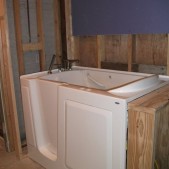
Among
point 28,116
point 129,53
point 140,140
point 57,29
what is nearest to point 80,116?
point 140,140

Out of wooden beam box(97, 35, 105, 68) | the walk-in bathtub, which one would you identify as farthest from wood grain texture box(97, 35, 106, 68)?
the walk-in bathtub

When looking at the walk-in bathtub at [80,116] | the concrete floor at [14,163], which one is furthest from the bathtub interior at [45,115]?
the concrete floor at [14,163]

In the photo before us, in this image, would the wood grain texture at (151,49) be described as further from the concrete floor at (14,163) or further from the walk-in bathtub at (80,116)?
the concrete floor at (14,163)

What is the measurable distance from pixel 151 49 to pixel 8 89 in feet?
4.44

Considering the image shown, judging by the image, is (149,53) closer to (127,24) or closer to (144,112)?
(127,24)

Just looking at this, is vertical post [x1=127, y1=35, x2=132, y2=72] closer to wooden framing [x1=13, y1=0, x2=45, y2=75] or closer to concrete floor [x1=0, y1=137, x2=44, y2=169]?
wooden framing [x1=13, y1=0, x2=45, y2=75]

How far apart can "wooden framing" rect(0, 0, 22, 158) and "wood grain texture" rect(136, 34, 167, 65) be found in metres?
1.18

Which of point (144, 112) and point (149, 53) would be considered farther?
point (149, 53)

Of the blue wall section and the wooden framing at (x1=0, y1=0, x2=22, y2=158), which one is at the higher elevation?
the blue wall section

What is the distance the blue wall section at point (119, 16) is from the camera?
68.4 inches

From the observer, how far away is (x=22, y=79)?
1964mm

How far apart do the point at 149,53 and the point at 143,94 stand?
2.15 ft

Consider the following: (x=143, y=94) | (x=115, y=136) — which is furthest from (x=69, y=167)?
(x=143, y=94)

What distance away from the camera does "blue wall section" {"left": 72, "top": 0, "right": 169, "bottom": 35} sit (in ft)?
5.70
